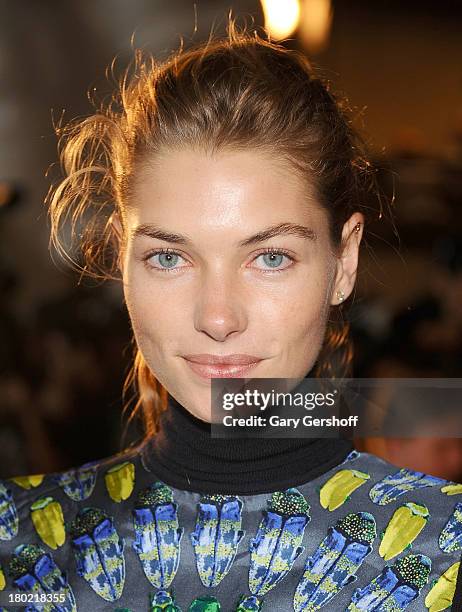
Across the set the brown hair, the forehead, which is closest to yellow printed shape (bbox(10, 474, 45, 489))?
the brown hair

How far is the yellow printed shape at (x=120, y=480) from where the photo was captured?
1.23m

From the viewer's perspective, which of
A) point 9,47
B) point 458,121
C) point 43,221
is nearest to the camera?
point 458,121

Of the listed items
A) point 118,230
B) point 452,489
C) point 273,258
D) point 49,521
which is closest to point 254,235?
point 273,258

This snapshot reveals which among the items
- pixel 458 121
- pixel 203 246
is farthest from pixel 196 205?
pixel 458 121

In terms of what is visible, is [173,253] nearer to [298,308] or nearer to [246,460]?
[298,308]

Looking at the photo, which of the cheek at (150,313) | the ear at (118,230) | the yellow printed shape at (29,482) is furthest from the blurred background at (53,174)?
the cheek at (150,313)

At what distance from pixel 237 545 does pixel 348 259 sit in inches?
15.0

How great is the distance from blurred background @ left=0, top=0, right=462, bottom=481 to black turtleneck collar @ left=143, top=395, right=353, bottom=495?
6.04ft

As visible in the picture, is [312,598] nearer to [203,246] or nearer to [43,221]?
[203,246]

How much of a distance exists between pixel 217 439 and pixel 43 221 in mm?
4620

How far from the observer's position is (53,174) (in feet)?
16.2

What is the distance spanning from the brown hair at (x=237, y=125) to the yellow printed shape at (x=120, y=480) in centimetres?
29

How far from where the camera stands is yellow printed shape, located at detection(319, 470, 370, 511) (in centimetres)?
114

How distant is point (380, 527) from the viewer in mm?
1097
